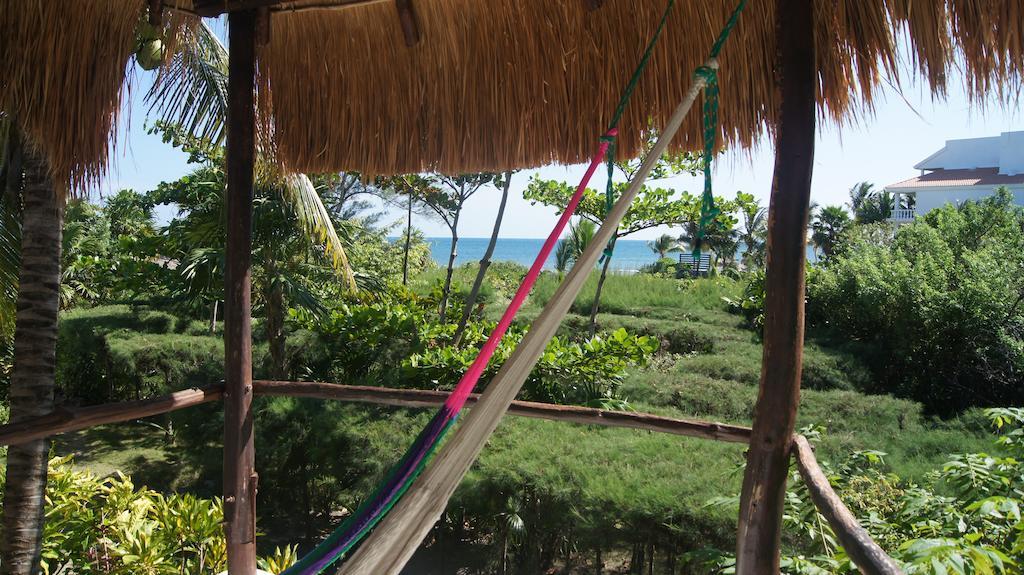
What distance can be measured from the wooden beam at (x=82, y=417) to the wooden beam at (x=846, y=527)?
4.95ft

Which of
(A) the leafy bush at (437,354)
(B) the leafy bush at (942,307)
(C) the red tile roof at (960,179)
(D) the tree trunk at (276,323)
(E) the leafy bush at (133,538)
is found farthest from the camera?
(C) the red tile roof at (960,179)

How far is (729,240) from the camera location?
20219 millimetres

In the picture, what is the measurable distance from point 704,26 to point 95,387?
7428 mm

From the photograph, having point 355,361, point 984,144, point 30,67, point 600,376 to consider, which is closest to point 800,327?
point 30,67

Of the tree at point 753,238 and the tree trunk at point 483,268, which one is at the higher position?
the tree at point 753,238

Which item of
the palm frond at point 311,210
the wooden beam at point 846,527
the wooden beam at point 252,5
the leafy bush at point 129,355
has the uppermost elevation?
the wooden beam at point 252,5

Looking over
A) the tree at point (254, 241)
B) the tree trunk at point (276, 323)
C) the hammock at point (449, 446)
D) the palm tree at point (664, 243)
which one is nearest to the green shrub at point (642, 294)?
the tree at point (254, 241)

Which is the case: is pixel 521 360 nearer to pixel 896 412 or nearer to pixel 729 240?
pixel 896 412

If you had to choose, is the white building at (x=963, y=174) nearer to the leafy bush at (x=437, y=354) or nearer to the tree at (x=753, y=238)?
the tree at (x=753, y=238)

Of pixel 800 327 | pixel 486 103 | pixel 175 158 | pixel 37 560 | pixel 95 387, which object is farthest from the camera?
pixel 95 387

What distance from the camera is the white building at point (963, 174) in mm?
18000

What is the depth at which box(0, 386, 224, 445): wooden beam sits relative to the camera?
5.15ft

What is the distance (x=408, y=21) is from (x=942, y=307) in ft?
16.7

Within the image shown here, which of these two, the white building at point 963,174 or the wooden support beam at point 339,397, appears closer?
the wooden support beam at point 339,397
